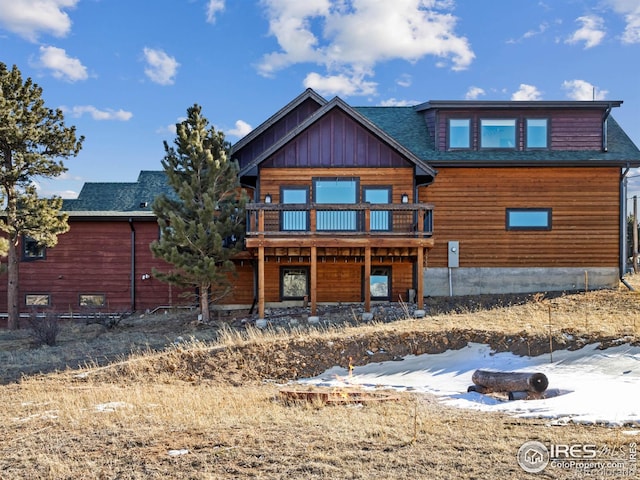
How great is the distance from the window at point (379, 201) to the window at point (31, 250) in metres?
12.2

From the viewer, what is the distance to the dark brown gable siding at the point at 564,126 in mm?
17078

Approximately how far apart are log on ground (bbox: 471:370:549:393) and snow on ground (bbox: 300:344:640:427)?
9.1 inches

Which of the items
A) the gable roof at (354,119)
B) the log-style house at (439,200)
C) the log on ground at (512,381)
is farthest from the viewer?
the log-style house at (439,200)

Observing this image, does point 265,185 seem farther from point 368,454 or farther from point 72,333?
point 368,454

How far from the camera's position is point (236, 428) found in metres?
6.20

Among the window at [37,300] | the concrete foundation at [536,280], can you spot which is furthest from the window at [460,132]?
the window at [37,300]

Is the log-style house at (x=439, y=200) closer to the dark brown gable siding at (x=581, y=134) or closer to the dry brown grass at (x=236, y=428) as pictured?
the dark brown gable siding at (x=581, y=134)

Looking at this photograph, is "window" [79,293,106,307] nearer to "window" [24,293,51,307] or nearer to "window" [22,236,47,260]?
"window" [24,293,51,307]

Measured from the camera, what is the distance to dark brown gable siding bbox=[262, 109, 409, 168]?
15773mm

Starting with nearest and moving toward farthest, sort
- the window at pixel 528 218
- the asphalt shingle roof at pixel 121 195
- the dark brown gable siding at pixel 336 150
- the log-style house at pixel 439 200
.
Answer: the dark brown gable siding at pixel 336 150 → the log-style house at pixel 439 200 → the window at pixel 528 218 → the asphalt shingle roof at pixel 121 195

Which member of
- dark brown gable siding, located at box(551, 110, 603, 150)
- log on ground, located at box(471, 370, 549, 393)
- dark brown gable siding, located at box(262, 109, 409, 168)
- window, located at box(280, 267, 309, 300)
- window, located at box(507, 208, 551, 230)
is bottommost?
log on ground, located at box(471, 370, 549, 393)

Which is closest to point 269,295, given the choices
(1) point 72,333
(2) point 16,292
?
(1) point 72,333

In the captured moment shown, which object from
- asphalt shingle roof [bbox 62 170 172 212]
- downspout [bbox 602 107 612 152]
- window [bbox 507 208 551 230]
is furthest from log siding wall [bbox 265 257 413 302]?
downspout [bbox 602 107 612 152]

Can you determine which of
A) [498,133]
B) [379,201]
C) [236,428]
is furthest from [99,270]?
[498,133]
